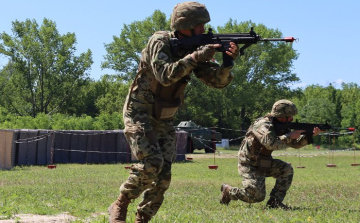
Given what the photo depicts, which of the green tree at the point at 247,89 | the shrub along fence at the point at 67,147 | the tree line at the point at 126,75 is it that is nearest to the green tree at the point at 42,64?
the tree line at the point at 126,75

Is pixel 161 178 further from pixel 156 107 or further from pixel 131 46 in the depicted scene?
pixel 131 46

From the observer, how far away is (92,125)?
34.2m

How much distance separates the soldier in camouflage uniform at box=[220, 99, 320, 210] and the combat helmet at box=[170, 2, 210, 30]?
11.4ft

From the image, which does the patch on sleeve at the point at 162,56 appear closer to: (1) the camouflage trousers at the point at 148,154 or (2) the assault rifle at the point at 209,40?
(2) the assault rifle at the point at 209,40

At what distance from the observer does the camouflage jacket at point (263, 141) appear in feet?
28.3

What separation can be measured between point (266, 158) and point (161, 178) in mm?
3539

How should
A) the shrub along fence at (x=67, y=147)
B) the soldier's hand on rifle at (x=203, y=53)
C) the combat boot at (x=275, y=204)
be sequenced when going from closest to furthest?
the soldier's hand on rifle at (x=203, y=53), the combat boot at (x=275, y=204), the shrub along fence at (x=67, y=147)

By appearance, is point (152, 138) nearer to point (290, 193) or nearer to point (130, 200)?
point (130, 200)

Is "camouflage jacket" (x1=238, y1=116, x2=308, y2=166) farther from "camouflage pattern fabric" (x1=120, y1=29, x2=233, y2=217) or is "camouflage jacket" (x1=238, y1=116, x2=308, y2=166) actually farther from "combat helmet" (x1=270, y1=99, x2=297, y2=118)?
"camouflage pattern fabric" (x1=120, y1=29, x2=233, y2=217)

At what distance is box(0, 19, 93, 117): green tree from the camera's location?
6481 cm

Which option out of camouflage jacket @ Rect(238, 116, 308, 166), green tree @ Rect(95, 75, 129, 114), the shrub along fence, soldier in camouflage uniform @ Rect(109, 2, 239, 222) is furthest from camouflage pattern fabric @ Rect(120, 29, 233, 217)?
green tree @ Rect(95, 75, 129, 114)

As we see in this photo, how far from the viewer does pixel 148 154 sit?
551 cm

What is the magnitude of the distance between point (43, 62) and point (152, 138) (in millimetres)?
61610

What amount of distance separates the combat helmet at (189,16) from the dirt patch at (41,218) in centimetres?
260
